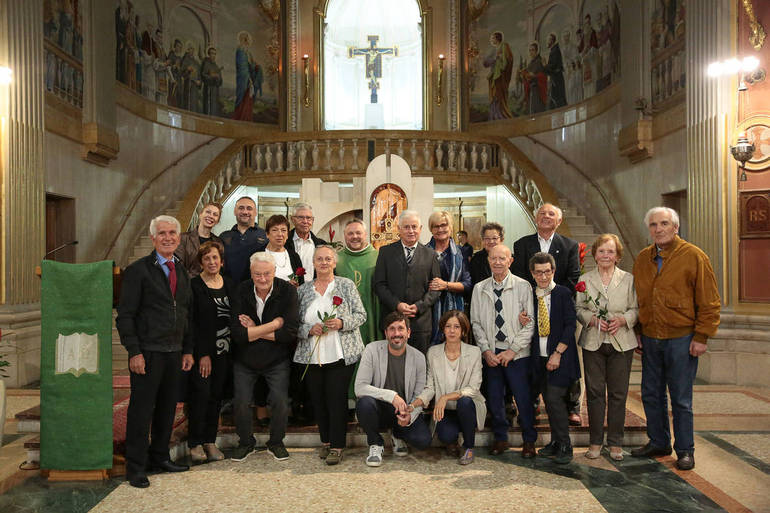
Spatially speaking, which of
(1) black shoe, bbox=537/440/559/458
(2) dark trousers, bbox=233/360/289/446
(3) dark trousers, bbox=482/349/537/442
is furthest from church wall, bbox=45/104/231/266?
(1) black shoe, bbox=537/440/559/458

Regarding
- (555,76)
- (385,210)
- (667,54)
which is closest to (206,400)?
(385,210)

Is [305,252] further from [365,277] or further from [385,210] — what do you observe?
[385,210]

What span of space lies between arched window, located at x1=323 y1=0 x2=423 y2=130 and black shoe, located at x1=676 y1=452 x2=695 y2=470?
489 inches

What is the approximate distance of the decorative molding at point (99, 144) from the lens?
9.56 metres

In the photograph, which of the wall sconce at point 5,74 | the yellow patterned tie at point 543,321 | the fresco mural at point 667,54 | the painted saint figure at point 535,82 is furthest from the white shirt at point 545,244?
the painted saint figure at point 535,82

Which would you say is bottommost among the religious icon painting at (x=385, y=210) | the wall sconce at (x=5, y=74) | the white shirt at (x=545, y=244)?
the white shirt at (x=545, y=244)

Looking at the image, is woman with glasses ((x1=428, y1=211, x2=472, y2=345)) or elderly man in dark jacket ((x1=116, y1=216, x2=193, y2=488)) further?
woman with glasses ((x1=428, y1=211, x2=472, y2=345))

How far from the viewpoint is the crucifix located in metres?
16.0

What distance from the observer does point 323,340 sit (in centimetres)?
A: 431

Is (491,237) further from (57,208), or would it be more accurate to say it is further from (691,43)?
(57,208)

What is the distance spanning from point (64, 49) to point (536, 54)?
29.8ft

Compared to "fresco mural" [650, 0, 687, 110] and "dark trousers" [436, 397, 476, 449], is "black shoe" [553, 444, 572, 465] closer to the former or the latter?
"dark trousers" [436, 397, 476, 449]

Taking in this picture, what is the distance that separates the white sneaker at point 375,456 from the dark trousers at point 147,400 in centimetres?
130

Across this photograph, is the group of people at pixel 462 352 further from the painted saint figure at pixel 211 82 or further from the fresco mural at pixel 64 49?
the painted saint figure at pixel 211 82
